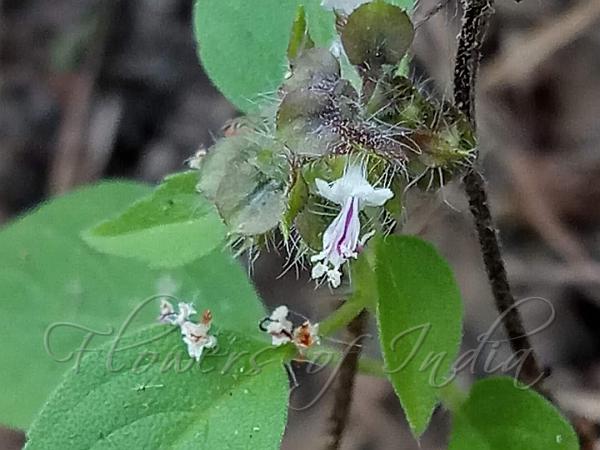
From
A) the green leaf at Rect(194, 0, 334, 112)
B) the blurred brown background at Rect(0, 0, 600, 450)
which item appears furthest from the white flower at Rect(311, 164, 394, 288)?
the blurred brown background at Rect(0, 0, 600, 450)

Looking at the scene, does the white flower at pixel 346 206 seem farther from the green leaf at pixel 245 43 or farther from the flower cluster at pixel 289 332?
the green leaf at pixel 245 43

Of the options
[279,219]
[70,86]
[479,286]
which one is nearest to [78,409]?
[279,219]

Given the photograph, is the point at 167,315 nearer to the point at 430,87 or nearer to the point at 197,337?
the point at 197,337

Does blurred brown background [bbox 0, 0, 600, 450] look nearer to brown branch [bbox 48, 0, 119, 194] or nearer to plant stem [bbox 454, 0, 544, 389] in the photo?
brown branch [bbox 48, 0, 119, 194]

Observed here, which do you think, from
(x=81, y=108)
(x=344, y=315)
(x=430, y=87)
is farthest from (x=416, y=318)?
(x=81, y=108)

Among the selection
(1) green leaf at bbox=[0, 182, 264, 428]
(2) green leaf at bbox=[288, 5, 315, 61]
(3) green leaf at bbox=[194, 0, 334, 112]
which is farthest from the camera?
(1) green leaf at bbox=[0, 182, 264, 428]

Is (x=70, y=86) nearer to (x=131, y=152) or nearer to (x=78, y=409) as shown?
(x=131, y=152)
